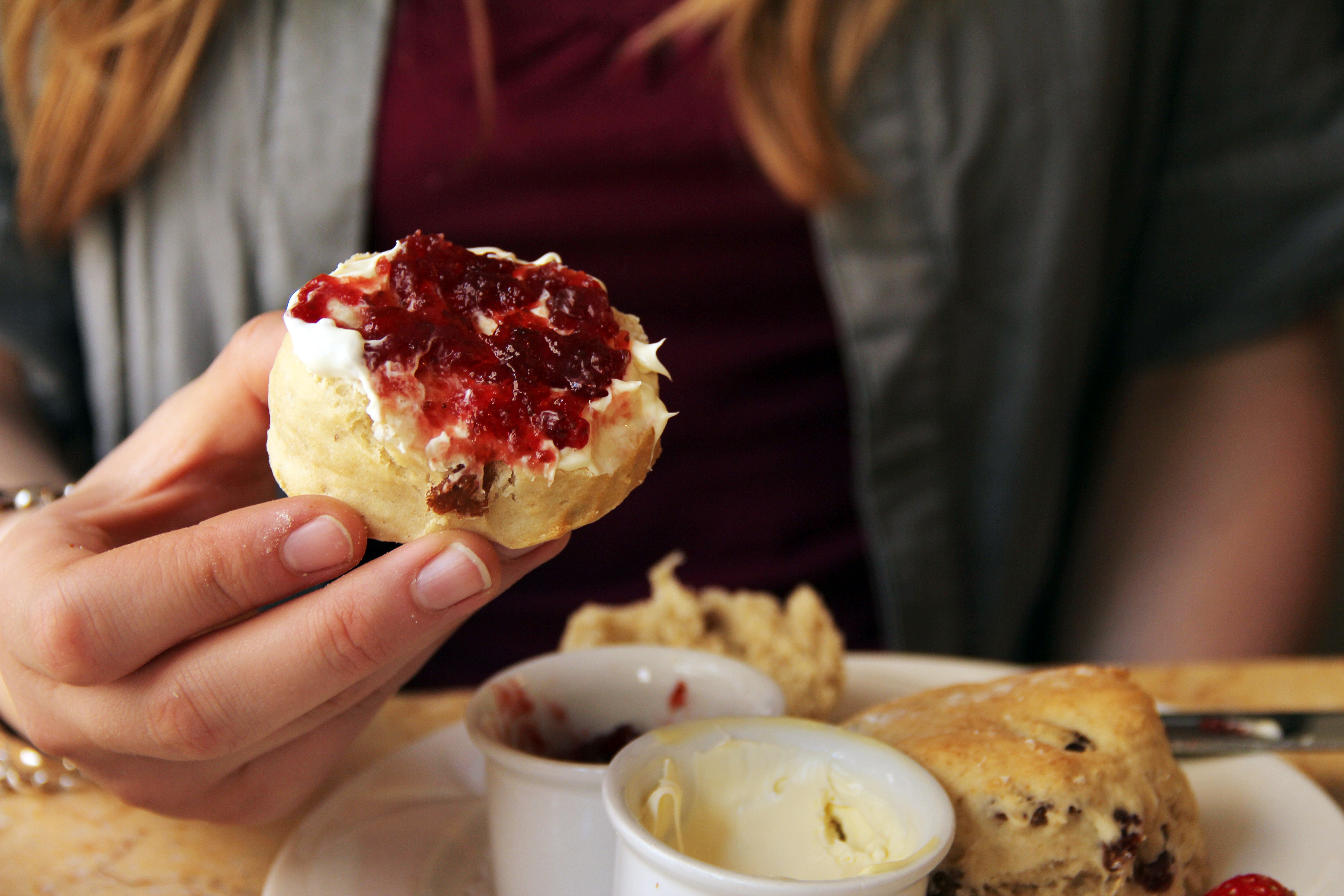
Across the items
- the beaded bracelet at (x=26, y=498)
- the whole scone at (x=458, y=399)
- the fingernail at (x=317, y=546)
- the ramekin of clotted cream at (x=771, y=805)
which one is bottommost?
the ramekin of clotted cream at (x=771, y=805)

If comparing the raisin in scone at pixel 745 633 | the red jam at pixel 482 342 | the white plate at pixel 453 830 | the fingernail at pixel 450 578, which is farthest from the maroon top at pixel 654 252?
the fingernail at pixel 450 578

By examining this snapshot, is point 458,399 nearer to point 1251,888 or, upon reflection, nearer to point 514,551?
point 514,551

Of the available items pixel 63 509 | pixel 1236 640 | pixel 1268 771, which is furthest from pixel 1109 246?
pixel 63 509

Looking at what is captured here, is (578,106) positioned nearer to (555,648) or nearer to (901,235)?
(901,235)

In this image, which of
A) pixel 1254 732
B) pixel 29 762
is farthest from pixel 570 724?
pixel 1254 732

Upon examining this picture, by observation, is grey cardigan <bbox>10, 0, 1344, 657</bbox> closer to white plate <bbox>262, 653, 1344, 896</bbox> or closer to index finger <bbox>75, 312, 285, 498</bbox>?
index finger <bbox>75, 312, 285, 498</bbox>

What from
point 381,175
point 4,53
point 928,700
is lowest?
point 928,700

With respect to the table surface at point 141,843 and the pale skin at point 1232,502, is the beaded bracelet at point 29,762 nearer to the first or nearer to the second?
the table surface at point 141,843
